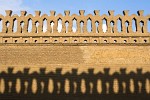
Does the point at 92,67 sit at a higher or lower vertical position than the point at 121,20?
lower

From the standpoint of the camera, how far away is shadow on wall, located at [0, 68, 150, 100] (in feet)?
26.8

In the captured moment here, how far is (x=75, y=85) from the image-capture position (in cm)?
827

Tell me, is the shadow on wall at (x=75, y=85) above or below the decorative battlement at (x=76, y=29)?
below

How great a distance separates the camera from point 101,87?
8.24 metres

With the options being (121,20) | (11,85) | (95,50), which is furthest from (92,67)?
(11,85)

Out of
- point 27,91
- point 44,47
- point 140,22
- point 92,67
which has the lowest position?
point 27,91

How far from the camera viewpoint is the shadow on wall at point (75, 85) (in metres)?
8.16

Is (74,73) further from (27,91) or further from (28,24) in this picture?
(28,24)

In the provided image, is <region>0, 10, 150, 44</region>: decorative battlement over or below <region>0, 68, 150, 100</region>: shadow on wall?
over

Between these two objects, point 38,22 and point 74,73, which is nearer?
point 74,73

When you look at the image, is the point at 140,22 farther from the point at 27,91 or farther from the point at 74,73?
the point at 27,91

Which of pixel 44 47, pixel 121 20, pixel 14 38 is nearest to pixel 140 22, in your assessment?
pixel 121 20

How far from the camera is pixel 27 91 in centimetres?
823

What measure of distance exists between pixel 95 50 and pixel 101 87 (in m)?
1.12
